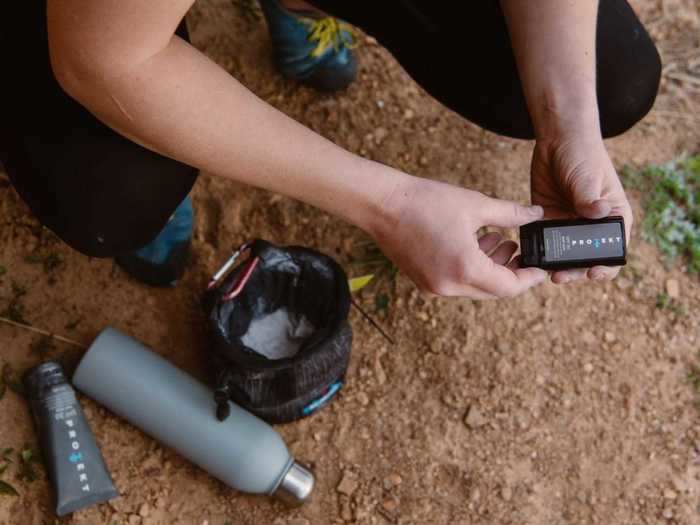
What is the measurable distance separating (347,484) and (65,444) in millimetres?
550

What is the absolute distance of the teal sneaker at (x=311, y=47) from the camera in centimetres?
170

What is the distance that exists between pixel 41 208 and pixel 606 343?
1.18 m

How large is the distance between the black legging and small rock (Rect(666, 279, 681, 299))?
404mm

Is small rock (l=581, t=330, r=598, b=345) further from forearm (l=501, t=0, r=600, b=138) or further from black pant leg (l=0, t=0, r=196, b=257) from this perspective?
black pant leg (l=0, t=0, r=196, b=257)

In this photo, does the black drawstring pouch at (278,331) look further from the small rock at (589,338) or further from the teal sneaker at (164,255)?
the small rock at (589,338)

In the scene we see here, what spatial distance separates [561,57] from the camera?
49.5 inches

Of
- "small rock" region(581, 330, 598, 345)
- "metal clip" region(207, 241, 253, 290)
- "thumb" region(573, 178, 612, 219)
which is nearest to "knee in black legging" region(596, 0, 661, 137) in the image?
"thumb" region(573, 178, 612, 219)

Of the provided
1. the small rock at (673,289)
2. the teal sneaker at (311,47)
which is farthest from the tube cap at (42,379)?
the small rock at (673,289)

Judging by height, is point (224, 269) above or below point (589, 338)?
below

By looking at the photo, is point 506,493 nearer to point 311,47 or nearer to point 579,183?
point 579,183

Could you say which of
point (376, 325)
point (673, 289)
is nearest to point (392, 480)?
point (376, 325)

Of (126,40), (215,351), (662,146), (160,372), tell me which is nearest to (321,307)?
(215,351)

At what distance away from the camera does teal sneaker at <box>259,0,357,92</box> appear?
5.57ft

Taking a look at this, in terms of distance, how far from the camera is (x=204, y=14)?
6.16 ft
